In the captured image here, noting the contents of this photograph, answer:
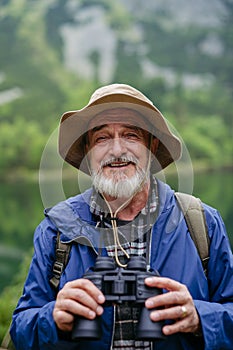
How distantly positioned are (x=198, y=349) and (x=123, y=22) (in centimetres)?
9402

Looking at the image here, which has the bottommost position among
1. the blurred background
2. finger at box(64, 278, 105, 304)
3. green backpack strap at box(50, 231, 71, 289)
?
finger at box(64, 278, 105, 304)

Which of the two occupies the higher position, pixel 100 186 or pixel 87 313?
pixel 100 186

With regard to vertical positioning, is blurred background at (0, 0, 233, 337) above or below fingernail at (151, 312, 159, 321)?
above

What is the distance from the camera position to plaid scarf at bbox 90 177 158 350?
2105mm

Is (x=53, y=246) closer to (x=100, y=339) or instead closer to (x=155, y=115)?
(x=100, y=339)

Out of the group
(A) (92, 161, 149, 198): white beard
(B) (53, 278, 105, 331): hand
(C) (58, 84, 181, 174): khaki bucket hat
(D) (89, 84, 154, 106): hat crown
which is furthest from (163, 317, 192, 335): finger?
(D) (89, 84, 154, 106): hat crown

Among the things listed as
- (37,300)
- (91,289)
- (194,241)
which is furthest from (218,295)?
(37,300)

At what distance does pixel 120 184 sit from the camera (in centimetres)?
230

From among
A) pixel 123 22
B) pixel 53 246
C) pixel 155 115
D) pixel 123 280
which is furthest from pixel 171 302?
pixel 123 22

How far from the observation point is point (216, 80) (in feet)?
258

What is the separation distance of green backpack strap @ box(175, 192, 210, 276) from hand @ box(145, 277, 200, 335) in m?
0.29

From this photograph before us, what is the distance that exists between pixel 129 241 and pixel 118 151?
1.19 ft

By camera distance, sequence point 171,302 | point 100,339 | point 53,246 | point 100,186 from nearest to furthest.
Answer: point 171,302 → point 100,339 → point 53,246 → point 100,186

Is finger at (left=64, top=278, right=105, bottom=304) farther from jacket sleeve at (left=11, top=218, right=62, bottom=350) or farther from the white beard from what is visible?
the white beard
